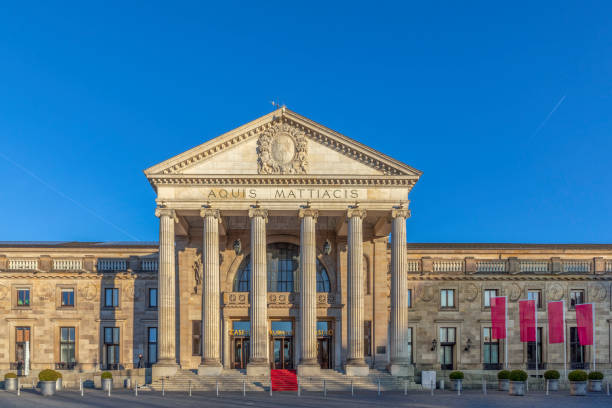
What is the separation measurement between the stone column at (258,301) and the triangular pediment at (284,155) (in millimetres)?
3646

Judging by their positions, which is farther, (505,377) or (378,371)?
(378,371)

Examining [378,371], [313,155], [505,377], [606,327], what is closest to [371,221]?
[313,155]

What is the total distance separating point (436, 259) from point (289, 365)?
54.1 feet

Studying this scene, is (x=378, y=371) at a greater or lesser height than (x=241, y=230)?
lesser

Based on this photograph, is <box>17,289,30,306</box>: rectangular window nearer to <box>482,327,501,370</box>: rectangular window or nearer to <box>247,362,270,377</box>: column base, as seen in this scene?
<box>247,362,270,377</box>: column base

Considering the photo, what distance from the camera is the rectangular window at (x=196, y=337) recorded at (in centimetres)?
5769

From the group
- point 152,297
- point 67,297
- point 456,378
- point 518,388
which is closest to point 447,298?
point 456,378

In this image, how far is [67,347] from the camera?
62219 mm

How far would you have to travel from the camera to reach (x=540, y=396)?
1754 inches

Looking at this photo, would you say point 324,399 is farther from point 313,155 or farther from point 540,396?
point 313,155

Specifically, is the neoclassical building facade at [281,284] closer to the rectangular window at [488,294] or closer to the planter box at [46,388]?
the rectangular window at [488,294]

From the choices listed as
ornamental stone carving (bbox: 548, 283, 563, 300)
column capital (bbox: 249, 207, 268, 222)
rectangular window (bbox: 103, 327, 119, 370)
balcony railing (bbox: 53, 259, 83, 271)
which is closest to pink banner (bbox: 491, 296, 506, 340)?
ornamental stone carving (bbox: 548, 283, 563, 300)

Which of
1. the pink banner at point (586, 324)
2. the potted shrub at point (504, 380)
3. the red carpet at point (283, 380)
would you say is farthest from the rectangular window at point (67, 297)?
the pink banner at point (586, 324)

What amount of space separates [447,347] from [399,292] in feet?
42.7
